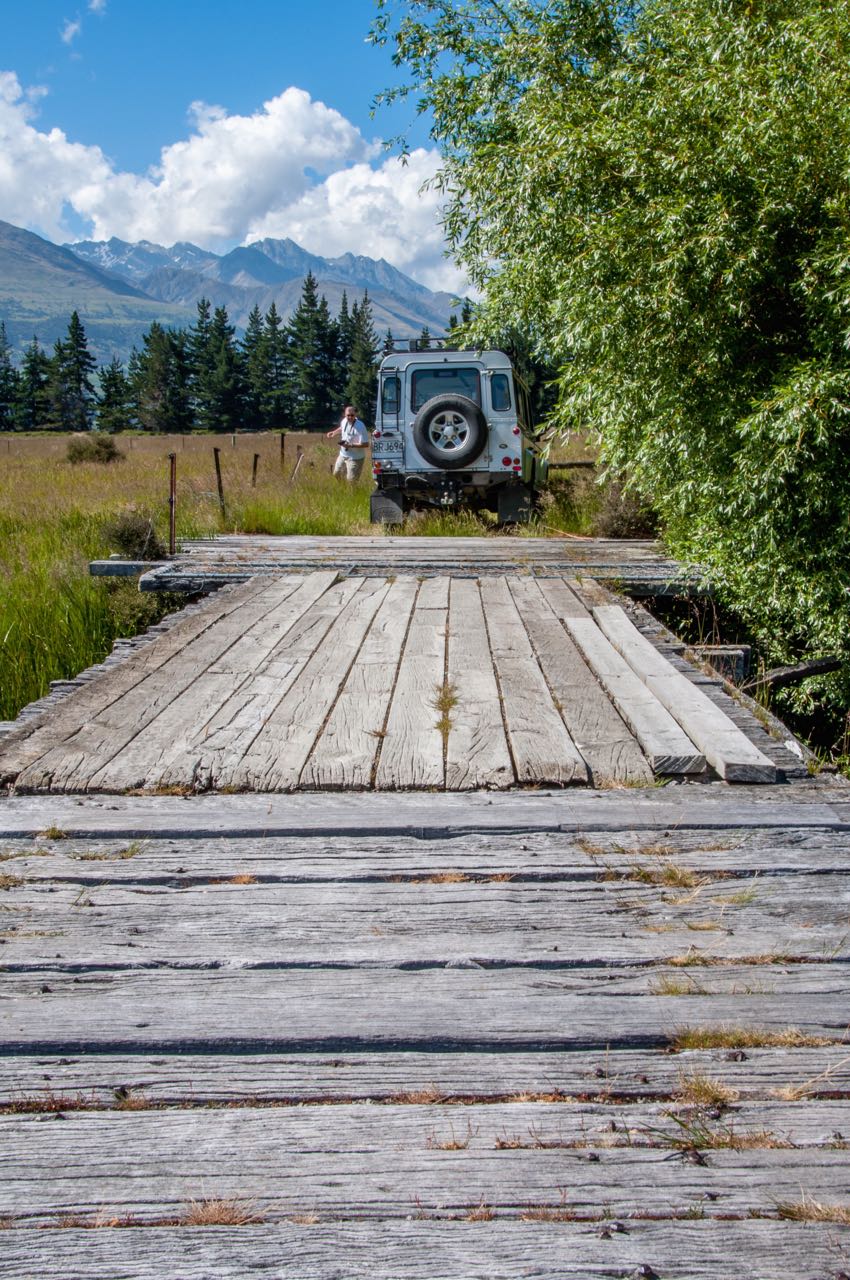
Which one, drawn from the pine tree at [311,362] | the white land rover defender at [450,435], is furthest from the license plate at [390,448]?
the pine tree at [311,362]

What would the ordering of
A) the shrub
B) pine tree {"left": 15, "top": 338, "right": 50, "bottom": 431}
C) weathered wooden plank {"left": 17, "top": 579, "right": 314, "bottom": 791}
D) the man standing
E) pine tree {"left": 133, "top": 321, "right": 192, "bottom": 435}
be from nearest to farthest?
1. weathered wooden plank {"left": 17, "top": 579, "right": 314, "bottom": 791}
2. the shrub
3. the man standing
4. pine tree {"left": 133, "top": 321, "right": 192, "bottom": 435}
5. pine tree {"left": 15, "top": 338, "right": 50, "bottom": 431}

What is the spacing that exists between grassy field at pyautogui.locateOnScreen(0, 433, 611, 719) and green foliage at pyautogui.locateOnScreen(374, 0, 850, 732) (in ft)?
13.5

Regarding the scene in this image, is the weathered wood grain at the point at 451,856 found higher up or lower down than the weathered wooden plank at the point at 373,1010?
higher up

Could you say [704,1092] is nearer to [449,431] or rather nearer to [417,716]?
[417,716]

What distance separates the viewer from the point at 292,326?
87812mm

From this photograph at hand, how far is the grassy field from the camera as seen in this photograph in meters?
7.13

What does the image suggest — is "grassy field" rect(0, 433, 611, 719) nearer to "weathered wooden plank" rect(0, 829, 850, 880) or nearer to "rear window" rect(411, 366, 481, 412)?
"rear window" rect(411, 366, 481, 412)

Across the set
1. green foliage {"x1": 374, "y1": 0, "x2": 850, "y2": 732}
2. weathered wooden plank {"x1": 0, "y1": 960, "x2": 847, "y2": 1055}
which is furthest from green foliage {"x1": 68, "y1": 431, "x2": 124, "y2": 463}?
weathered wooden plank {"x1": 0, "y1": 960, "x2": 847, "y2": 1055}

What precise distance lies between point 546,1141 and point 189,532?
9419mm

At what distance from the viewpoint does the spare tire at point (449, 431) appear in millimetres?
12102

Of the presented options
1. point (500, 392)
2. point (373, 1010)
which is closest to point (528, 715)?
point (373, 1010)

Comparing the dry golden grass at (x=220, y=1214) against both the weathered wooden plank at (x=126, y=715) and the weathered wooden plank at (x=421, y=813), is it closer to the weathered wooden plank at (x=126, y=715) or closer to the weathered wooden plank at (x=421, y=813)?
the weathered wooden plank at (x=421, y=813)

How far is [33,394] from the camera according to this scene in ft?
277

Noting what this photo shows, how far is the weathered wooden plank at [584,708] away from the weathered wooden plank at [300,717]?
3.36ft
